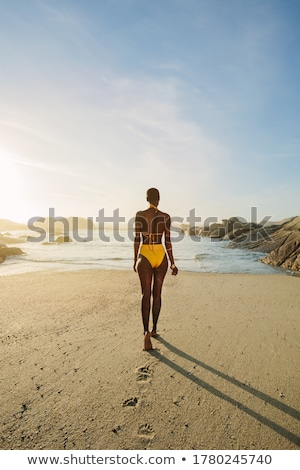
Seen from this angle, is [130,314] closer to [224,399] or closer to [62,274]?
[224,399]

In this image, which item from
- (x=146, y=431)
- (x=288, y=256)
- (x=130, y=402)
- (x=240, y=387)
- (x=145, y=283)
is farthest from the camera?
(x=288, y=256)

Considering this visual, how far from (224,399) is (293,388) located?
929 mm

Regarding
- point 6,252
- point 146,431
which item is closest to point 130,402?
point 146,431

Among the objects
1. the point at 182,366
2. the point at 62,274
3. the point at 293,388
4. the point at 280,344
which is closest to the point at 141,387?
the point at 182,366

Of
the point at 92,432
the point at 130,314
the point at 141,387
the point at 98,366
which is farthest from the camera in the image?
the point at 130,314

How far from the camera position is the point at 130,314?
6062 mm

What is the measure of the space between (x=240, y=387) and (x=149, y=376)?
44.4 inches

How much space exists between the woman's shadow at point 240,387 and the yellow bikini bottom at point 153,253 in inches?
54.8

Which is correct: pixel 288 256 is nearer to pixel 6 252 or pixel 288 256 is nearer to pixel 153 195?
pixel 153 195

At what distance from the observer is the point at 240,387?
3.22m

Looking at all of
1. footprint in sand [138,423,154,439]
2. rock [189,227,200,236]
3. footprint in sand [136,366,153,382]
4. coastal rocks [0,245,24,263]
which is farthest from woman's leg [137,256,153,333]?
rock [189,227,200,236]

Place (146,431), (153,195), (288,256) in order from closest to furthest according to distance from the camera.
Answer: (146,431), (153,195), (288,256)

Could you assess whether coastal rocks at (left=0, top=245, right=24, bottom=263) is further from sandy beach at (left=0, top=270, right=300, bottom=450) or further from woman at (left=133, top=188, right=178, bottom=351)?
woman at (left=133, top=188, right=178, bottom=351)

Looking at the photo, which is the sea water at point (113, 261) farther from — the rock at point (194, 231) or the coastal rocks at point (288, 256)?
the rock at point (194, 231)
